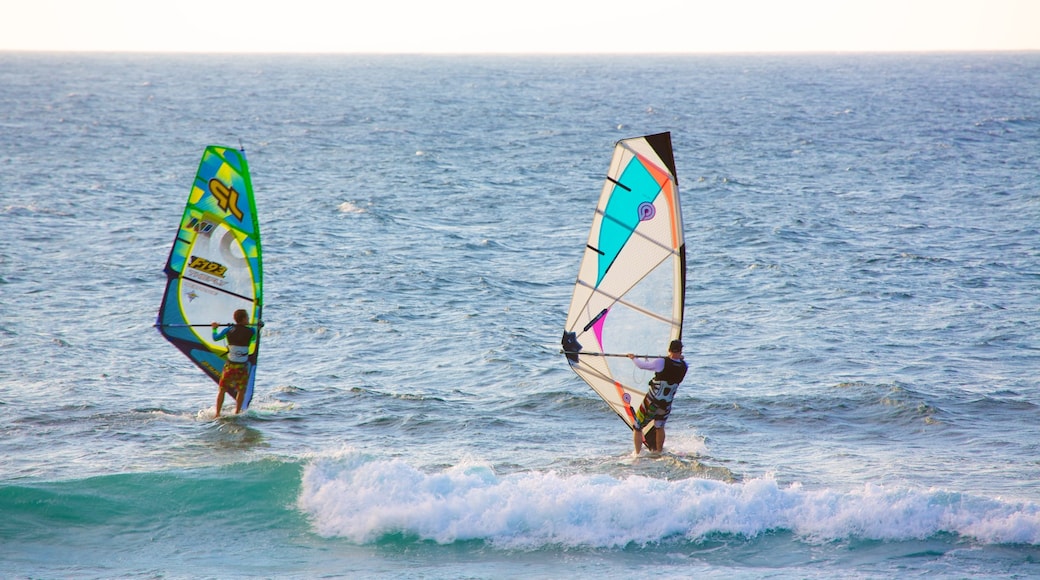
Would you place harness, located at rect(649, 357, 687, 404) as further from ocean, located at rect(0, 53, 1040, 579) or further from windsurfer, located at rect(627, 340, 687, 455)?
ocean, located at rect(0, 53, 1040, 579)

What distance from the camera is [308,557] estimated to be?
33.0 feet

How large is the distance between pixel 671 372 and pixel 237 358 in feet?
18.5

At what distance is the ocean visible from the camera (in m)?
10.2

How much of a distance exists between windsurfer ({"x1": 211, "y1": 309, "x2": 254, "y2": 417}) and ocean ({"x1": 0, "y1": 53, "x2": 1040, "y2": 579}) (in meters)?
0.45

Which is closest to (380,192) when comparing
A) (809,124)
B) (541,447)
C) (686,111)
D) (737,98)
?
(541,447)

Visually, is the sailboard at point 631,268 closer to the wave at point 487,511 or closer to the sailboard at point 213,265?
the wave at point 487,511

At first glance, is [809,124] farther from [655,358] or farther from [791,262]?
[655,358]

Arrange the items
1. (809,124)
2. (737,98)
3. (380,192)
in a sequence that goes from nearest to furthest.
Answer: (380,192) < (809,124) < (737,98)

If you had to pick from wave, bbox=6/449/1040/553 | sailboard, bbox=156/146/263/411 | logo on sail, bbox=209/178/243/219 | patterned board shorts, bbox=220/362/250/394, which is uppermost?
logo on sail, bbox=209/178/243/219

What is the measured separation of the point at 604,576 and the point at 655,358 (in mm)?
2698

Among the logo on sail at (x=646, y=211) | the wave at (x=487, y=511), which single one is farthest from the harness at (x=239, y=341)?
the logo on sail at (x=646, y=211)

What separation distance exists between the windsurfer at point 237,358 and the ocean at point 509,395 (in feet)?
1.46

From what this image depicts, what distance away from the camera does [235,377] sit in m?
13.3

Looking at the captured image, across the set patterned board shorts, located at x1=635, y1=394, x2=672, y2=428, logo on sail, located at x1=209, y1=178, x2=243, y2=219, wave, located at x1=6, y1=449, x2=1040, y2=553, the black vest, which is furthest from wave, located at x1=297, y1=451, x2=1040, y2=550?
logo on sail, located at x1=209, y1=178, x2=243, y2=219
